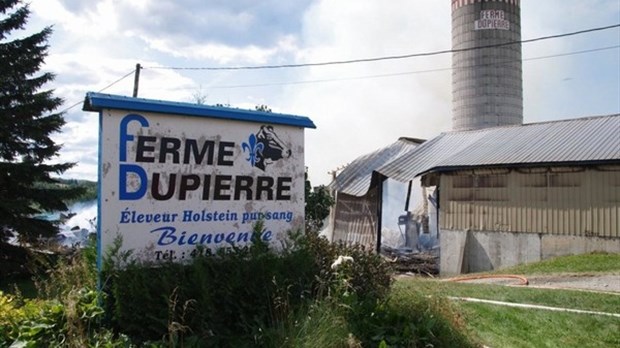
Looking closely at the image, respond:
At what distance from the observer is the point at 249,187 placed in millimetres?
5668

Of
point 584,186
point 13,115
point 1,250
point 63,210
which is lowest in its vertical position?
point 1,250

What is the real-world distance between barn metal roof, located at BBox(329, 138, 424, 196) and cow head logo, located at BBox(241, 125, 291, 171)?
17312 millimetres

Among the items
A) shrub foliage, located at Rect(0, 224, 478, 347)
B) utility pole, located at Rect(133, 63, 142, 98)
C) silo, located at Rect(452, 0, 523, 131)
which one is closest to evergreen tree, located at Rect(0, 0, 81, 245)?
utility pole, located at Rect(133, 63, 142, 98)

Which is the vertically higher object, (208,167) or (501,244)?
(208,167)

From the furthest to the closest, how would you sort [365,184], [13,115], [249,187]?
[365,184] < [13,115] < [249,187]

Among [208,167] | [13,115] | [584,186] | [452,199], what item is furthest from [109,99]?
[452,199]

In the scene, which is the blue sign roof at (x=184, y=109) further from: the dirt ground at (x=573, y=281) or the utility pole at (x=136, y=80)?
the utility pole at (x=136, y=80)

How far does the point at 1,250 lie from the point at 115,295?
13.4m

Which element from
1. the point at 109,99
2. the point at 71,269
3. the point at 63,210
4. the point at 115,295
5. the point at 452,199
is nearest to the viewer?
the point at 115,295

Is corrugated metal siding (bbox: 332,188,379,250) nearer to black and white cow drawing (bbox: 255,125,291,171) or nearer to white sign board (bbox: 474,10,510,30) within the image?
white sign board (bbox: 474,10,510,30)

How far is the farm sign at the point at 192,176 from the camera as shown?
4.84 meters

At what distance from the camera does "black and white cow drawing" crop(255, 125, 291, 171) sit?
5.79m

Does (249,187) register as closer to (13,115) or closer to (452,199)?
(13,115)

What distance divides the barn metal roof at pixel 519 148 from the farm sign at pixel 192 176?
13.4m
